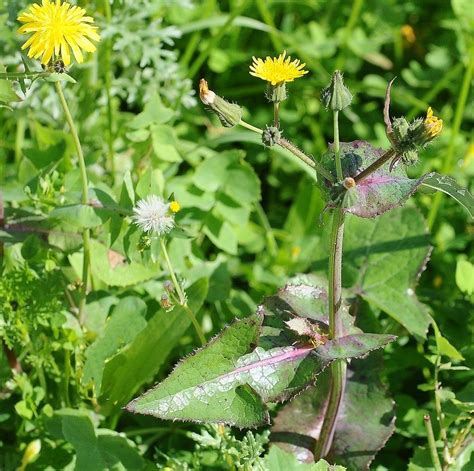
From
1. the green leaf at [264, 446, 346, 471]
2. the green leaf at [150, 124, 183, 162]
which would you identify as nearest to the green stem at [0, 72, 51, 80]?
the green leaf at [150, 124, 183, 162]

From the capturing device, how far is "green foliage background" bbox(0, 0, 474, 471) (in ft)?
6.31

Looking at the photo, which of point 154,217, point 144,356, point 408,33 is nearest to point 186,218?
point 144,356

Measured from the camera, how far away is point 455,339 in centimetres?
222

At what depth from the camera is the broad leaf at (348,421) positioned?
75.6 inches

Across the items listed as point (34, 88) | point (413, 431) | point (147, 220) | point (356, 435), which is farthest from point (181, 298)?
point (34, 88)

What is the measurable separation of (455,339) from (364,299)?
30 cm

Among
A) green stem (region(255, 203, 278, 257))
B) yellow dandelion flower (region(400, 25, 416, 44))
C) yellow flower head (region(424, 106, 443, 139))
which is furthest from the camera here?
yellow dandelion flower (region(400, 25, 416, 44))

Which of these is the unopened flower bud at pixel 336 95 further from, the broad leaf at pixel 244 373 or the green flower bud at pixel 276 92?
the broad leaf at pixel 244 373

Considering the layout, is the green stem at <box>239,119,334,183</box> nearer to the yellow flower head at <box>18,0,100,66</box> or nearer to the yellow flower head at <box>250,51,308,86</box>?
the yellow flower head at <box>250,51,308,86</box>

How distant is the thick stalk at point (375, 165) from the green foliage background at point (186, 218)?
0.10 meters

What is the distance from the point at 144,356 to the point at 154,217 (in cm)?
44

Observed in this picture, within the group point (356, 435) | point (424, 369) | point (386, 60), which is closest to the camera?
point (356, 435)

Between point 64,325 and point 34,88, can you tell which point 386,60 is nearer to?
point 34,88

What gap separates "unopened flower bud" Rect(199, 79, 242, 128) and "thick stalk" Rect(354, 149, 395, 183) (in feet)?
0.88
